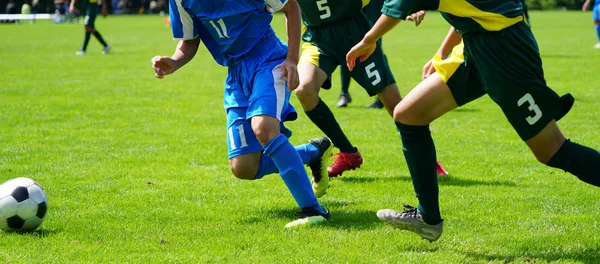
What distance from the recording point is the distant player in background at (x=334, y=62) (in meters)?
6.47

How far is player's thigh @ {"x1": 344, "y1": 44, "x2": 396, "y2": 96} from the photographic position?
21.2 feet

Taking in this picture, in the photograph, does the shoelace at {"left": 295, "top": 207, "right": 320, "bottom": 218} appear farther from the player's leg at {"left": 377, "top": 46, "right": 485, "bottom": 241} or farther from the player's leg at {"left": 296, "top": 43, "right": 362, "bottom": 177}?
the player's leg at {"left": 296, "top": 43, "right": 362, "bottom": 177}

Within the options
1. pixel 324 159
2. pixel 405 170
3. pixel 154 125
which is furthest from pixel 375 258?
pixel 154 125

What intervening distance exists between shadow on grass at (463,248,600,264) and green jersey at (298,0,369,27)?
8.66ft

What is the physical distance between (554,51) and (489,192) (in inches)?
616

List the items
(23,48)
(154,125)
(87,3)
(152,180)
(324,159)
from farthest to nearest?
(23,48)
(87,3)
(154,125)
(152,180)
(324,159)

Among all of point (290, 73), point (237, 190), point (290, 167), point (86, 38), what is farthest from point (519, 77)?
point (86, 38)

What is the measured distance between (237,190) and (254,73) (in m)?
1.33

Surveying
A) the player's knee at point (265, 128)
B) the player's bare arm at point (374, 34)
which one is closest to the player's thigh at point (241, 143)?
the player's knee at point (265, 128)

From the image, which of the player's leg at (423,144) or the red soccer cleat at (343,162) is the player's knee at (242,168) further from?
the red soccer cleat at (343,162)

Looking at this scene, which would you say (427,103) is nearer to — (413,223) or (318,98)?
(413,223)

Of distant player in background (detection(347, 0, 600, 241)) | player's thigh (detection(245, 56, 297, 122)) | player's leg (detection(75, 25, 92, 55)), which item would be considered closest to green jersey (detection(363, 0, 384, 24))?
player's thigh (detection(245, 56, 297, 122))

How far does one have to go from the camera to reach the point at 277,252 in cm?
455

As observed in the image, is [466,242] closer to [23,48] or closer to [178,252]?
[178,252]
